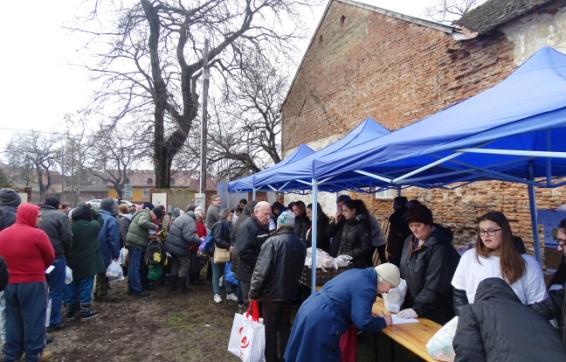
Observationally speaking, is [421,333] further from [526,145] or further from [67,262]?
[67,262]

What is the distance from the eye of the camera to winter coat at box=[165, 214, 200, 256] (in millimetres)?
7250

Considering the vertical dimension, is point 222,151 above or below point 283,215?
above

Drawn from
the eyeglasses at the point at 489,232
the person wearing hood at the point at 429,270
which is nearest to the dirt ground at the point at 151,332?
the person wearing hood at the point at 429,270

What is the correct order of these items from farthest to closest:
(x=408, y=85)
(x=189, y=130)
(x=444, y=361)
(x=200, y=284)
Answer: (x=189, y=130) < (x=408, y=85) < (x=200, y=284) < (x=444, y=361)

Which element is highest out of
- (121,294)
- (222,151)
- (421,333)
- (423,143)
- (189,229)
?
(222,151)

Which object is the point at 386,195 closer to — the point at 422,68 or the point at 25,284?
the point at 422,68

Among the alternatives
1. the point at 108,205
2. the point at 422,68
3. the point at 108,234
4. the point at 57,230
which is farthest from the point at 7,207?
the point at 422,68

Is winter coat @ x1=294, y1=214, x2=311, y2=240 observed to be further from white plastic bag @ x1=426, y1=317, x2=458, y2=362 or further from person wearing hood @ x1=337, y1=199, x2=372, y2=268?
white plastic bag @ x1=426, y1=317, x2=458, y2=362

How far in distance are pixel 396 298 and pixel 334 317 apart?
102cm

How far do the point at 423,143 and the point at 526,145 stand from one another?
5.52ft

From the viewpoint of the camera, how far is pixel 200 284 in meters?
8.23

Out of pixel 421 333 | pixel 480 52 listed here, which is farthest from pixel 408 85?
pixel 421 333

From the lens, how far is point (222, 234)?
266 inches

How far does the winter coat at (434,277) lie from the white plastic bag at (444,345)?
0.81m
